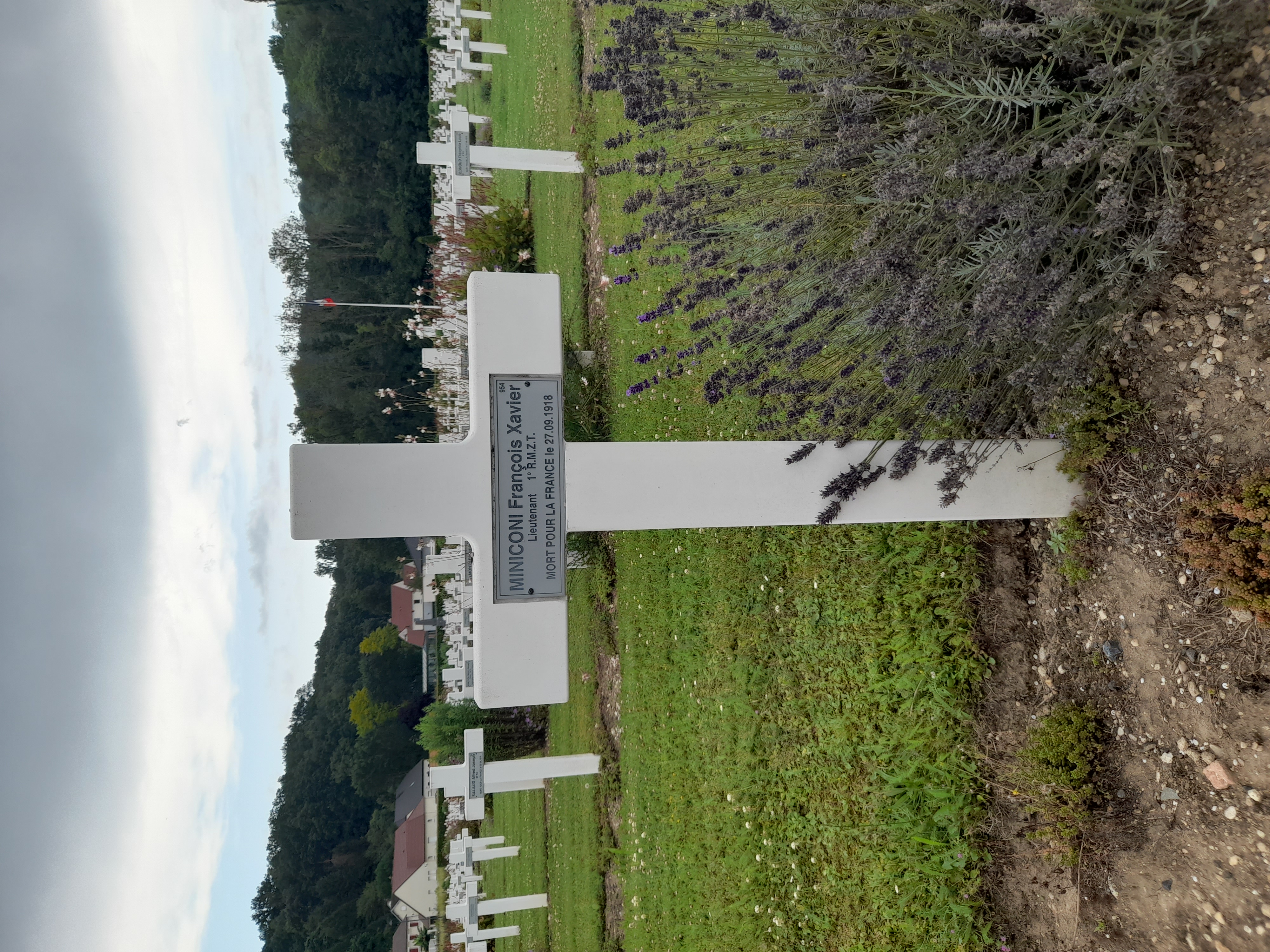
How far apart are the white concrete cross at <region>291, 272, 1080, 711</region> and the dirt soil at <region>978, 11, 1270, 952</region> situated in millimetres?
617

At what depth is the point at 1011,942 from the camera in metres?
4.20

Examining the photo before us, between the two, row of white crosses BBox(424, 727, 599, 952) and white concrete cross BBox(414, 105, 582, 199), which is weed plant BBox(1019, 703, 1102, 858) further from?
white concrete cross BBox(414, 105, 582, 199)

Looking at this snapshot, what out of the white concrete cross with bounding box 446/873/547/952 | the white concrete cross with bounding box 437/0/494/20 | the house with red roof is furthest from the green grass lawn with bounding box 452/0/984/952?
the house with red roof

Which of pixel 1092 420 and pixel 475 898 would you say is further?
pixel 475 898

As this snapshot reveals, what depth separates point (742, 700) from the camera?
20.5ft

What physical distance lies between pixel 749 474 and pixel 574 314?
589 cm

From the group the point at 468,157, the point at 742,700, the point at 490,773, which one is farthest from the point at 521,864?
the point at 468,157

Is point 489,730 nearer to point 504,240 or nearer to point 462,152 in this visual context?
point 504,240

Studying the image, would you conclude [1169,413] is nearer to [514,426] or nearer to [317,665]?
[514,426]

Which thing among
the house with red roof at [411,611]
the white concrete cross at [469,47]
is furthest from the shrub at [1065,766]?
the house with red roof at [411,611]

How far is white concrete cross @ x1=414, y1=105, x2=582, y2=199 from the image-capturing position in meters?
7.56

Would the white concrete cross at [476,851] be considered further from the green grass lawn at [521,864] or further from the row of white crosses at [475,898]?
the green grass lawn at [521,864]

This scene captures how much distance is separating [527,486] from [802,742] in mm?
3710

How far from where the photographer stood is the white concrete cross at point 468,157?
7.56 m
